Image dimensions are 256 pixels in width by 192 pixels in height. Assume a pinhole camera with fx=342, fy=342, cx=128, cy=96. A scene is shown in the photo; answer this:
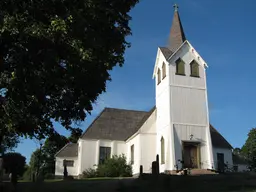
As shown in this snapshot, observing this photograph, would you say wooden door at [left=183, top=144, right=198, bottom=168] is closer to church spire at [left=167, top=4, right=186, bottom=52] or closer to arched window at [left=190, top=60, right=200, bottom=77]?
arched window at [left=190, top=60, right=200, bottom=77]

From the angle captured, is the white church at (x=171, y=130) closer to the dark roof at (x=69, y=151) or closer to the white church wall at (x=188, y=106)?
the white church wall at (x=188, y=106)

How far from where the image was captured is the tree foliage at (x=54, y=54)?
12.5 metres

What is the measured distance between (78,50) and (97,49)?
0.97m

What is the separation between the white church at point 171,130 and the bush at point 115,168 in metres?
0.92

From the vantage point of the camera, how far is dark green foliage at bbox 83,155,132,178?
3622 cm

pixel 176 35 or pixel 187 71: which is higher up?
pixel 176 35

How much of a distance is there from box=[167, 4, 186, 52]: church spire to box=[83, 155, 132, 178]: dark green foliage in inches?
538

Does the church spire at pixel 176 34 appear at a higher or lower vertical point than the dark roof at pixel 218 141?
higher

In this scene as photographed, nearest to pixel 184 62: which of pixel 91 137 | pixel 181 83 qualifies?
pixel 181 83

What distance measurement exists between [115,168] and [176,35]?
16.3 metres

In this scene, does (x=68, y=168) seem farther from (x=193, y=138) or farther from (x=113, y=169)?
(x=193, y=138)

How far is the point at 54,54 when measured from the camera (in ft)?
41.9

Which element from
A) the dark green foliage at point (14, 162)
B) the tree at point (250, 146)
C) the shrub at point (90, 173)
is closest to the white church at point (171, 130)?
the shrub at point (90, 173)

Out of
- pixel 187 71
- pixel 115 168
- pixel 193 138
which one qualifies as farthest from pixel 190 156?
pixel 187 71
